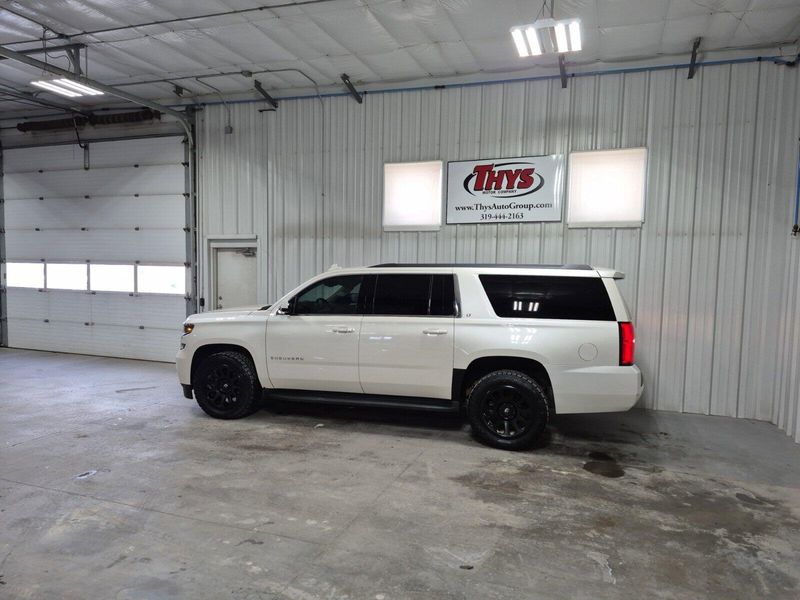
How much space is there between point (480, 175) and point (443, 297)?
10.00ft

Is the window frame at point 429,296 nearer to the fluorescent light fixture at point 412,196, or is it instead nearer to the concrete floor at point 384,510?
the concrete floor at point 384,510

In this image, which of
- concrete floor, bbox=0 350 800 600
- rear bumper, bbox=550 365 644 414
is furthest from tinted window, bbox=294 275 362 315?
rear bumper, bbox=550 365 644 414

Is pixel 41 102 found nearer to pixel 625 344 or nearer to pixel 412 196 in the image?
pixel 412 196

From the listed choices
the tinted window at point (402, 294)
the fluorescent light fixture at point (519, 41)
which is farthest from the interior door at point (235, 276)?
the fluorescent light fixture at point (519, 41)

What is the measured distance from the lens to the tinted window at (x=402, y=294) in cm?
536

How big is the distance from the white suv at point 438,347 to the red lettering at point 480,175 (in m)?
2.65

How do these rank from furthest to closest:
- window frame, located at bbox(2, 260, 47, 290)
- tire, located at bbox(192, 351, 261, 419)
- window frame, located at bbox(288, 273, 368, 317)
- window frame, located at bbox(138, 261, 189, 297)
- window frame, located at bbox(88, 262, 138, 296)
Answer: window frame, located at bbox(2, 260, 47, 290) < window frame, located at bbox(88, 262, 138, 296) < window frame, located at bbox(138, 261, 189, 297) < tire, located at bbox(192, 351, 261, 419) < window frame, located at bbox(288, 273, 368, 317)

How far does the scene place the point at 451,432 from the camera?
219 inches

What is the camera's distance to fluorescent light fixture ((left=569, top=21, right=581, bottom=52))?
16.2 ft

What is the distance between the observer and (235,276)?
9.18 metres

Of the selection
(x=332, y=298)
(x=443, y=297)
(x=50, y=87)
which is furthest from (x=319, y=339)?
(x=50, y=87)

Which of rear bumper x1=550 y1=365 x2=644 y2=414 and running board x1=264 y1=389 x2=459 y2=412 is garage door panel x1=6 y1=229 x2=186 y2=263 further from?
rear bumper x1=550 y1=365 x2=644 y2=414

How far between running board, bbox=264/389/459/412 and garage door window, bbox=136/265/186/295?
15.5ft

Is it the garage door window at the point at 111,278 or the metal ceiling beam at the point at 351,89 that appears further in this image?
the garage door window at the point at 111,278
